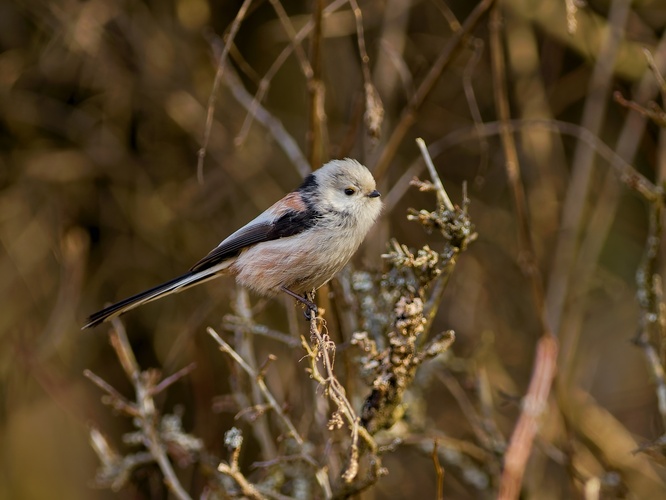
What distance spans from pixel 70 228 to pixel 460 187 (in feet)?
8.37

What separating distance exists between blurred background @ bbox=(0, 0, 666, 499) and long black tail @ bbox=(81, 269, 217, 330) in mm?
1344

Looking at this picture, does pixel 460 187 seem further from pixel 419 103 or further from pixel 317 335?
pixel 317 335

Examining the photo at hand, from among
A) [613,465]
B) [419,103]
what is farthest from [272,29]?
[613,465]

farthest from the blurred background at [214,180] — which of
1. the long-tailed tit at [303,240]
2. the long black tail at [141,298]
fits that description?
the long black tail at [141,298]

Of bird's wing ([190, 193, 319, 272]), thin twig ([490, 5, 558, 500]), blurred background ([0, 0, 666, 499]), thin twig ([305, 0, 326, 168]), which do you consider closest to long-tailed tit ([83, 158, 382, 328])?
bird's wing ([190, 193, 319, 272])

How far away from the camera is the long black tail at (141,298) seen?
2.87 metres

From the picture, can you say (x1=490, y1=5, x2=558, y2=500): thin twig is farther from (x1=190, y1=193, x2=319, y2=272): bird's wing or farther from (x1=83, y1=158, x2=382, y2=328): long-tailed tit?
(x1=190, y1=193, x2=319, y2=272): bird's wing

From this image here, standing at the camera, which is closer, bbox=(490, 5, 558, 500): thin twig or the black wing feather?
bbox=(490, 5, 558, 500): thin twig

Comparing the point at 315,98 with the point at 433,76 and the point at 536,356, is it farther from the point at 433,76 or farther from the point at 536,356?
the point at 536,356

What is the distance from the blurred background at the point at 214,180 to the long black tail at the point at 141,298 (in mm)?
1344

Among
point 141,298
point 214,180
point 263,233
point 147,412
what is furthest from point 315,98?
point 214,180

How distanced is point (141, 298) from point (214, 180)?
201 cm

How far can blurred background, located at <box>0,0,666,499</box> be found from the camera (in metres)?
4.55

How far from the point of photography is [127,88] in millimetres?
4805
